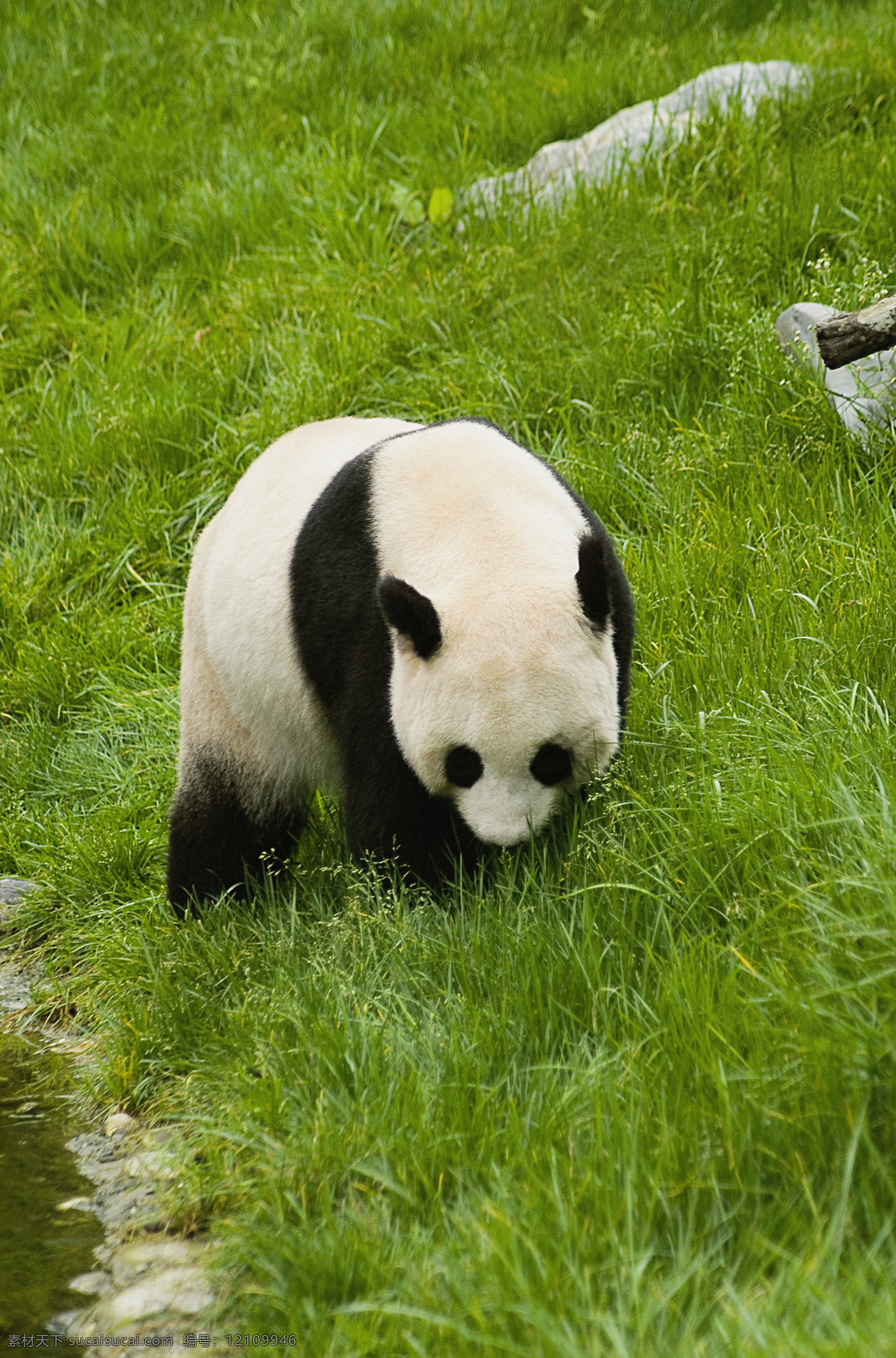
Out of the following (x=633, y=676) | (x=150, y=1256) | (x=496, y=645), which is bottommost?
(x=150, y=1256)

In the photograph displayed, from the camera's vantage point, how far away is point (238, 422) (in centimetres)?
613

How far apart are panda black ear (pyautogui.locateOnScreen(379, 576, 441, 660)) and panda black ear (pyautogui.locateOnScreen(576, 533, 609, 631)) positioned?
13.8 inches

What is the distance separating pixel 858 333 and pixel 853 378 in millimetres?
1496

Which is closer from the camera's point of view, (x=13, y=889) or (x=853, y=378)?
(x=13, y=889)

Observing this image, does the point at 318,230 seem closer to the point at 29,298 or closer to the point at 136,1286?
the point at 29,298

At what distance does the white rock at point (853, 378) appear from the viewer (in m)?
4.52

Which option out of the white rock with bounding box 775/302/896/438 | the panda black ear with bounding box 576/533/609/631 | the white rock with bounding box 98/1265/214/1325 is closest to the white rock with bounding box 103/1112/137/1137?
the white rock with bounding box 98/1265/214/1325

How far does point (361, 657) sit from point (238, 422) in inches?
123

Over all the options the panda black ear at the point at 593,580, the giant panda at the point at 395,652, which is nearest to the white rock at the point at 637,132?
the giant panda at the point at 395,652

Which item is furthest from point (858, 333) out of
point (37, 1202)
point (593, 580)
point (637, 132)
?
point (637, 132)

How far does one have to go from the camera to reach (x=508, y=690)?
9.59 ft

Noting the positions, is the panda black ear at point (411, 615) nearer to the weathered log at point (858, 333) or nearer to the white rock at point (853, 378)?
the weathered log at point (858, 333)

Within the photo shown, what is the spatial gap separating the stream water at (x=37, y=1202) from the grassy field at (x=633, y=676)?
17 cm

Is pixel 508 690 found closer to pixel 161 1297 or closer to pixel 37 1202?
pixel 161 1297
